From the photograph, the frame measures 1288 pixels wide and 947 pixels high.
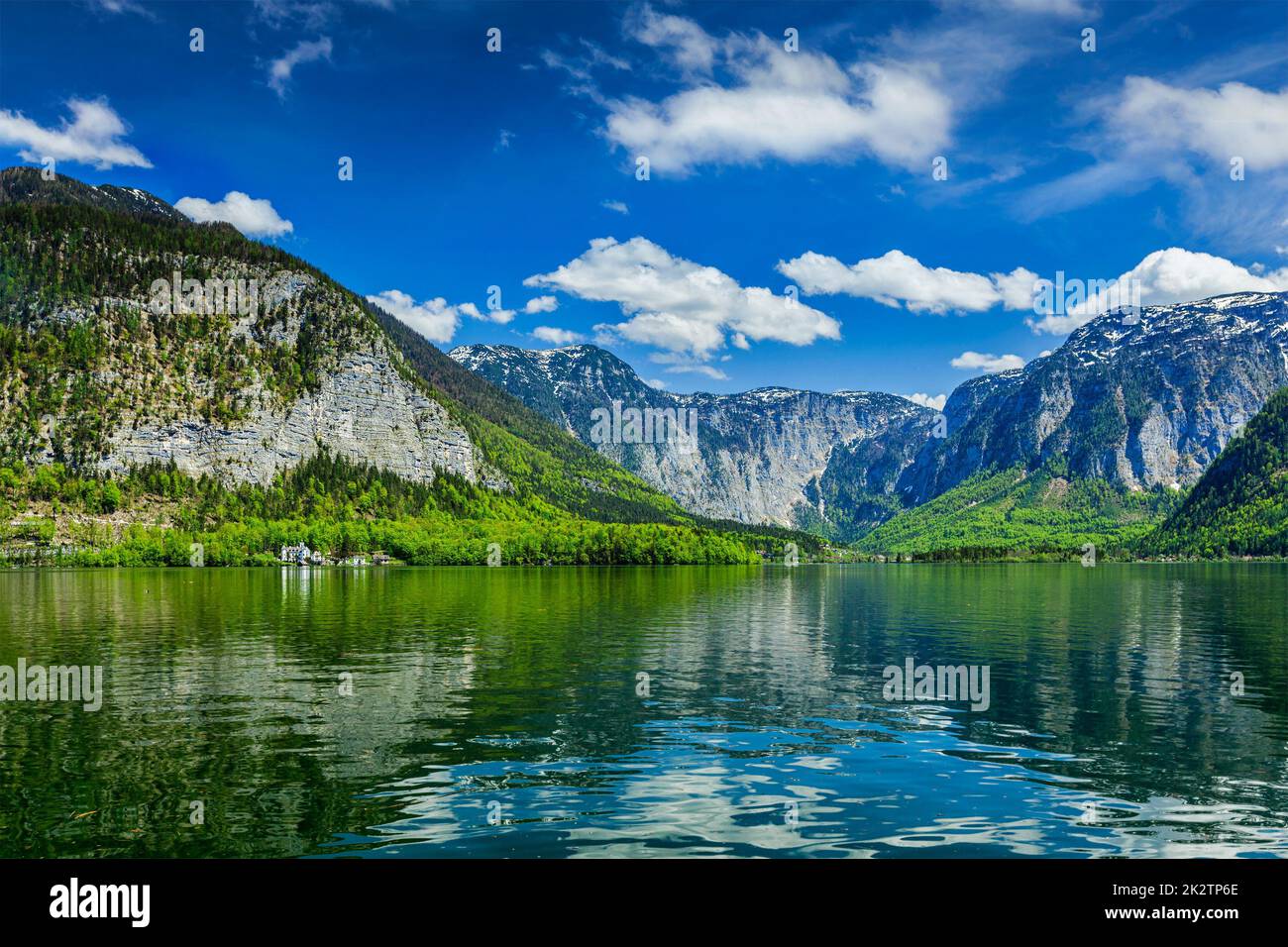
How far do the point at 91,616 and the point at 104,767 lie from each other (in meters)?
72.0

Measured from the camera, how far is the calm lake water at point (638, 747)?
24219 mm

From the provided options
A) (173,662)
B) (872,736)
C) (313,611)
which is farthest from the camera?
(313,611)

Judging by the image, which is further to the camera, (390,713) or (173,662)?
(173,662)

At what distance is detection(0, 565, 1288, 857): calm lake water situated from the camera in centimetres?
2422

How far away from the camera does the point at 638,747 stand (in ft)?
115

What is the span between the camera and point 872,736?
3709 cm
